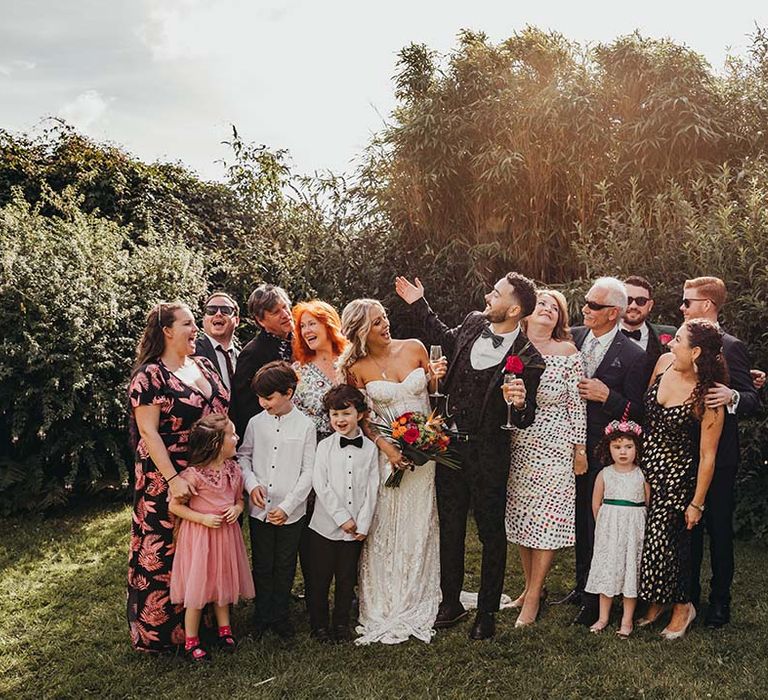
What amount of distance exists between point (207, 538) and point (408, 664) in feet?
4.43

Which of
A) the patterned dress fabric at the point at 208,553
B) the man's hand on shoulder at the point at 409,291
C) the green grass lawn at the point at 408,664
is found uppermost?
the man's hand on shoulder at the point at 409,291

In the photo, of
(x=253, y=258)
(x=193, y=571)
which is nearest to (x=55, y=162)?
(x=253, y=258)

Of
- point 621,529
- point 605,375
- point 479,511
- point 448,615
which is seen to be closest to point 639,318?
point 605,375

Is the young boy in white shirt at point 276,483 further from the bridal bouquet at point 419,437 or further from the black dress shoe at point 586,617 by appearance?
the black dress shoe at point 586,617

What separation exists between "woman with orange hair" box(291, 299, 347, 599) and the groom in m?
0.77

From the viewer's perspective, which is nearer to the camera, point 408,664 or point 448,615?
point 408,664

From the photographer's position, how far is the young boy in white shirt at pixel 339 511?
15.4ft

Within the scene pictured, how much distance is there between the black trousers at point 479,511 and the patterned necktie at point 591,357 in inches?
Result: 30.5

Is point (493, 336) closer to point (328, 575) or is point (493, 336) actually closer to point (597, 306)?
point (597, 306)

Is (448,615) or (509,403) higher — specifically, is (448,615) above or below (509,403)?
below

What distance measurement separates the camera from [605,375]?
4.92 meters

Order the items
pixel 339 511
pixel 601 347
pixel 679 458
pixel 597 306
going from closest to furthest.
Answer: pixel 679 458 → pixel 339 511 → pixel 597 306 → pixel 601 347

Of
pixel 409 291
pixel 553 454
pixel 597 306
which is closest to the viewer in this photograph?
pixel 553 454

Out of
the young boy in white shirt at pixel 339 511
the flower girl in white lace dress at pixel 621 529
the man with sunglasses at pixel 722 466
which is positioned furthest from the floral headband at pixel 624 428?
the young boy in white shirt at pixel 339 511
